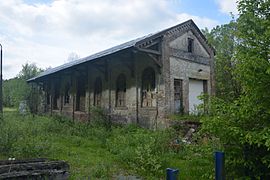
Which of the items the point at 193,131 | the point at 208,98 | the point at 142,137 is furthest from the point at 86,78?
the point at 208,98

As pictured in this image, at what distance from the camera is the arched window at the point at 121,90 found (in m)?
17.4

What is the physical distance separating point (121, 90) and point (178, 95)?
3.79m

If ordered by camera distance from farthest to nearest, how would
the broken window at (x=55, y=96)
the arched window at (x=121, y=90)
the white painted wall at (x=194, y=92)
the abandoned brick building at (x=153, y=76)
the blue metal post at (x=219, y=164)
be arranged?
1. the broken window at (x=55, y=96)
2. the arched window at (x=121, y=90)
3. the white painted wall at (x=194, y=92)
4. the abandoned brick building at (x=153, y=76)
5. the blue metal post at (x=219, y=164)

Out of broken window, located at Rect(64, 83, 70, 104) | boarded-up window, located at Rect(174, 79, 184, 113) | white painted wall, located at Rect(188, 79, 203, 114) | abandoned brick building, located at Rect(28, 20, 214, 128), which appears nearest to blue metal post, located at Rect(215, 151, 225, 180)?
abandoned brick building, located at Rect(28, 20, 214, 128)

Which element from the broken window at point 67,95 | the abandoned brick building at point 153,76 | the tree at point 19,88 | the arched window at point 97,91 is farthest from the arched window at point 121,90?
the tree at point 19,88

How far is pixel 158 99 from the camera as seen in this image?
1495 centimetres

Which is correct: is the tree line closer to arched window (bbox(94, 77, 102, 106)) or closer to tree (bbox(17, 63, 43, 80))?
arched window (bbox(94, 77, 102, 106))

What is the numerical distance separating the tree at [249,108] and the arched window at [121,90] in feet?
38.6

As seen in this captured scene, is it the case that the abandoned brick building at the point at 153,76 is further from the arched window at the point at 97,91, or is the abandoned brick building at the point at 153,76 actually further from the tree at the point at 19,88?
the tree at the point at 19,88

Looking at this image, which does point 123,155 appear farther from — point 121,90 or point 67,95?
point 67,95

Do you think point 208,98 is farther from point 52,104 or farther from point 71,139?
point 52,104

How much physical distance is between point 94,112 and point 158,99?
481 cm

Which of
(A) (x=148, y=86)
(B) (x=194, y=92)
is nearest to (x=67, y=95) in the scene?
(A) (x=148, y=86)

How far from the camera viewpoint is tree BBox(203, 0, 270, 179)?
4.91 m
